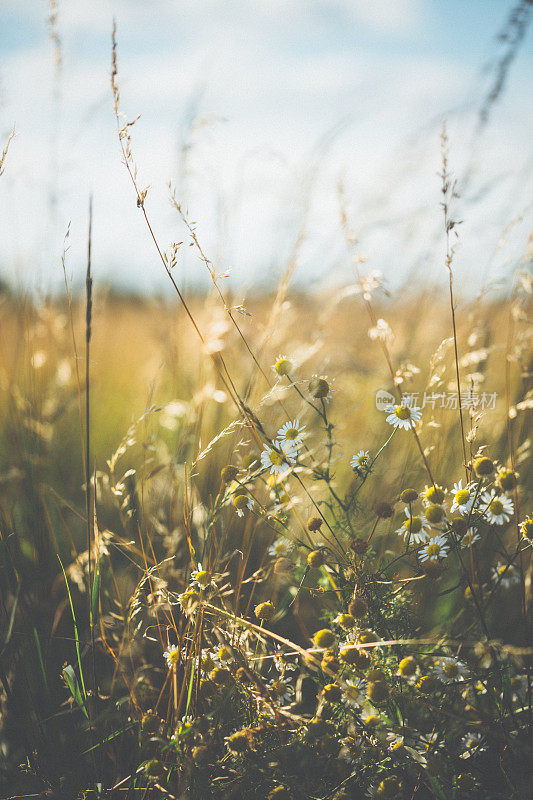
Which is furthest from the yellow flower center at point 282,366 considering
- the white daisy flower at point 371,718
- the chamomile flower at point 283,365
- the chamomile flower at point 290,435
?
the white daisy flower at point 371,718

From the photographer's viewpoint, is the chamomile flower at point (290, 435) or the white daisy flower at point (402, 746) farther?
the chamomile flower at point (290, 435)

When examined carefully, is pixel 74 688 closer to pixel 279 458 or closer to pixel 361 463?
pixel 279 458

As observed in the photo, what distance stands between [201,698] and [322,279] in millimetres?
1460

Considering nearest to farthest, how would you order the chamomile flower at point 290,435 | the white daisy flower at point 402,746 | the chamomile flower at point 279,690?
1. the white daisy flower at point 402,746
2. the chamomile flower at point 279,690
3. the chamomile flower at point 290,435

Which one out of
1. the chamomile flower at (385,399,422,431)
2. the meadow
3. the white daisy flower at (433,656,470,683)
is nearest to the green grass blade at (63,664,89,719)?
the meadow

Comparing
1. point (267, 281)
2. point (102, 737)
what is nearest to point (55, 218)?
point (267, 281)

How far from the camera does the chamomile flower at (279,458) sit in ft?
3.05

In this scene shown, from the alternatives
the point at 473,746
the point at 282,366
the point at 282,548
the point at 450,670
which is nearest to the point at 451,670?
the point at 450,670

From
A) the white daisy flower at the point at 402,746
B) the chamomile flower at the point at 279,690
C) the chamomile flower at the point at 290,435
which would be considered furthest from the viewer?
the chamomile flower at the point at 290,435

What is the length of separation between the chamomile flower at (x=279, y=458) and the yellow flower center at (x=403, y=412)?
226 mm

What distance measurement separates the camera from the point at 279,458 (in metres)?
0.93

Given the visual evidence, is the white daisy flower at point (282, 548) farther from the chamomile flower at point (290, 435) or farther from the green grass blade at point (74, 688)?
the green grass blade at point (74, 688)

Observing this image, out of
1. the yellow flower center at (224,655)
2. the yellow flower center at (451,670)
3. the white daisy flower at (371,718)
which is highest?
the yellow flower center at (451,670)

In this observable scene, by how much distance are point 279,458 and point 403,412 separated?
273mm
